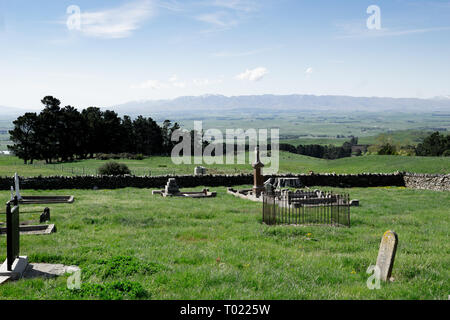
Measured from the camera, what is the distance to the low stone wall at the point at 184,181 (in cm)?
3212

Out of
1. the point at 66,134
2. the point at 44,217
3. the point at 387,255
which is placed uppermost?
the point at 66,134

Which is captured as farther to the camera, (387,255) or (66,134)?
(66,134)

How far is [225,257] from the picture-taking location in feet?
33.7

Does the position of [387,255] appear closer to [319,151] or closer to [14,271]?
[14,271]

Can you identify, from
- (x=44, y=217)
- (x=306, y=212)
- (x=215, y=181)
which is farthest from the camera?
(x=215, y=181)

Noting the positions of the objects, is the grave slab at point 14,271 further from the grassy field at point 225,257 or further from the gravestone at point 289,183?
the gravestone at point 289,183

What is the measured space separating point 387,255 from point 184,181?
89.4 ft

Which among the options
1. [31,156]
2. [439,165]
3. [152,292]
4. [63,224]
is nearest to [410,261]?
[152,292]

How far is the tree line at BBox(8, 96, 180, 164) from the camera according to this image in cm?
6725

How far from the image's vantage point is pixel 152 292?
7.67m

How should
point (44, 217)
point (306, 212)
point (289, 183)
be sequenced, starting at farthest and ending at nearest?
1. point (289, 183)
2. point (306, 212)
3. point (44, 217)

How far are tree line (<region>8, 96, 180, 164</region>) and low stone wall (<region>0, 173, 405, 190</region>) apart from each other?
35.5 m

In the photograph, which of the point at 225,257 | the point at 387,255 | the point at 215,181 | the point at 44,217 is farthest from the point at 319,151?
the point at 387,255
